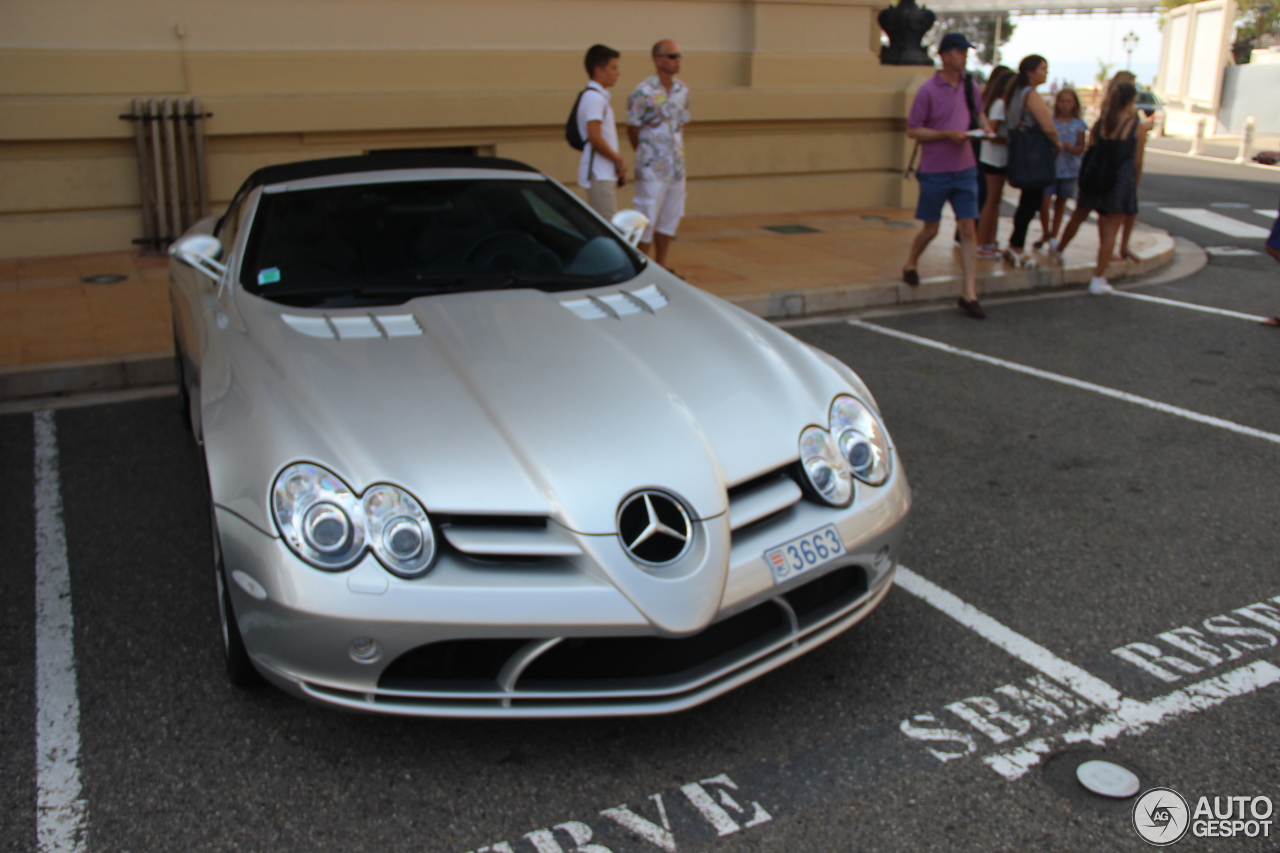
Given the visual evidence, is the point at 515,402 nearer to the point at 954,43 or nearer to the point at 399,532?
the point at 399,532

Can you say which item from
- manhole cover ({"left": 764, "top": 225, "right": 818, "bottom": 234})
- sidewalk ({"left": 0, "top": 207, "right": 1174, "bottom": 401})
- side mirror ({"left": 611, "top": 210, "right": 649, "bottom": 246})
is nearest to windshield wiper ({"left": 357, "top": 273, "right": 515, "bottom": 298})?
side mirror ({"left": 611, "top": 210, "right": 649, "bottom": 246})

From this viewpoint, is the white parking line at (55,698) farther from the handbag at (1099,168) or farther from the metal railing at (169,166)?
the handbag at (1099,168)

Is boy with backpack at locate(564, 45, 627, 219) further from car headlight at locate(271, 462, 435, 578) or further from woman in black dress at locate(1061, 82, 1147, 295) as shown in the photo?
car headlight at locate(271, 462, 435, 578)

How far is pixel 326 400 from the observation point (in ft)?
9.26

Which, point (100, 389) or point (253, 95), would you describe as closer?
point (100, 389)

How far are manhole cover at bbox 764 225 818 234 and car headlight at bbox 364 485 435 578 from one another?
8.76 meters

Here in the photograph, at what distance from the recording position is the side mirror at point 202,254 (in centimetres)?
398

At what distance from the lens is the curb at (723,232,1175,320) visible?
778cm

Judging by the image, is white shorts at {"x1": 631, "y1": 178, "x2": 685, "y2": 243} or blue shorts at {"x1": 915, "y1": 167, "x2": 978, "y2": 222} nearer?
blue shorts at {"x1": 915, "y1": 167, "x2": 978, "y2": 222}

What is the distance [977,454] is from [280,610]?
3334 mm

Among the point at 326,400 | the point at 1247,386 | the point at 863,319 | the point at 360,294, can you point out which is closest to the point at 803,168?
the point at 863,319

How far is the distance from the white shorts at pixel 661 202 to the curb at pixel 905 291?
755mm

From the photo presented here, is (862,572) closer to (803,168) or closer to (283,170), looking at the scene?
(283,170)

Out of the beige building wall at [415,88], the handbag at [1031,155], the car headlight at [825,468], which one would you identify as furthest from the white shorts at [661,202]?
the car headlight at [825,468]
